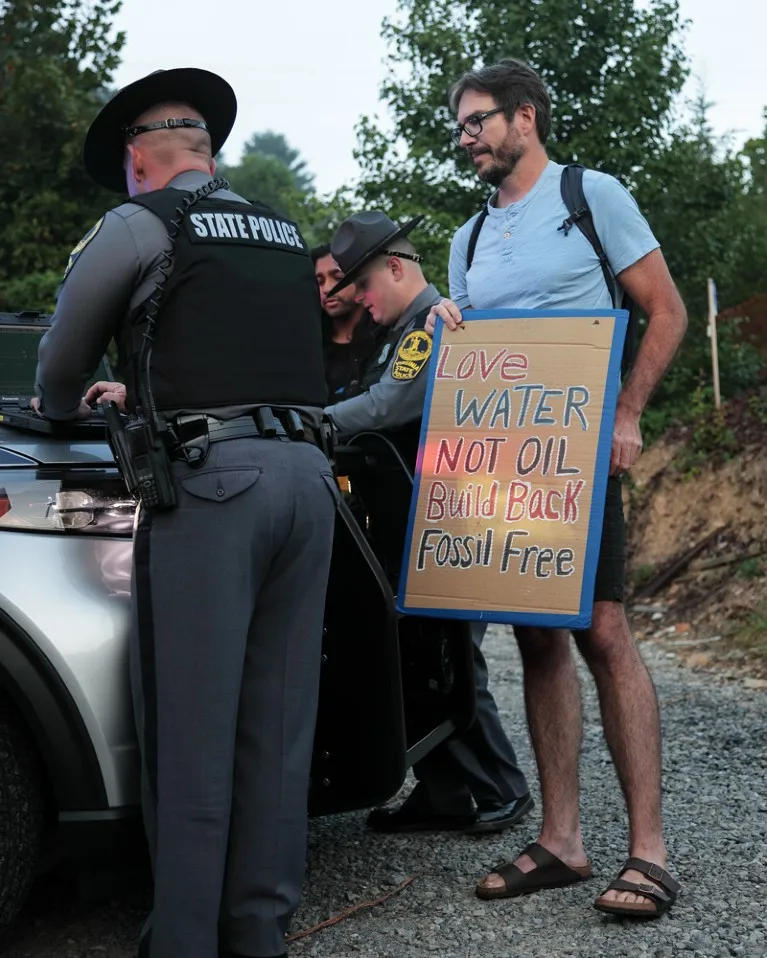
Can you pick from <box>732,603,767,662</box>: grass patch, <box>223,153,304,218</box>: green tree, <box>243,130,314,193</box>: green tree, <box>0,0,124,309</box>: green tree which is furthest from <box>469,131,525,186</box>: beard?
<box>243,130,314,193</box>: green tree

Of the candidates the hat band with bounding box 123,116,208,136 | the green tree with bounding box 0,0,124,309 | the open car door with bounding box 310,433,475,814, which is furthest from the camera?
the green tree with bounding box 0,0,124,309

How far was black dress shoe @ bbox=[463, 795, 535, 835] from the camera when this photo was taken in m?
4.28

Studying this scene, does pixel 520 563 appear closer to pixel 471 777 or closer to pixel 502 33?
pixel 471 777

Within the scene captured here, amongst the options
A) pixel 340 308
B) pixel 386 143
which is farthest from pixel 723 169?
pixel 340 308

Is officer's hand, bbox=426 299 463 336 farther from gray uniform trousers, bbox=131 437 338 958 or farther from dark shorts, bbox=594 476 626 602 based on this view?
gray uniform trousers, bbox=131 437 338 958

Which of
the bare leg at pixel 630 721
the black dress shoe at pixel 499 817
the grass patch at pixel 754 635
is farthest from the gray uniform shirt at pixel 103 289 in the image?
the grass patch at pixel 754 635

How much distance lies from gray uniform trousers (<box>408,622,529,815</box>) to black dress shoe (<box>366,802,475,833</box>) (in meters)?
0.02

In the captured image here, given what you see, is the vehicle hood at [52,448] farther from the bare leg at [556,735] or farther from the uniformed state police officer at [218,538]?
the bare leg at [556,735]

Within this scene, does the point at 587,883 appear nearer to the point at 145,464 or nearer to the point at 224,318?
the point at 145,464

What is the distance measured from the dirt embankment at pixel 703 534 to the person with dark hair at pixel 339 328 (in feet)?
15.8

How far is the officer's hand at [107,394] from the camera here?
3.09 m

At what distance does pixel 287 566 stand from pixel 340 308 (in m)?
2.54

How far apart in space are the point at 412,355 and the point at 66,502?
123cm

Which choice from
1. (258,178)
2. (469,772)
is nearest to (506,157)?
(469,772)
